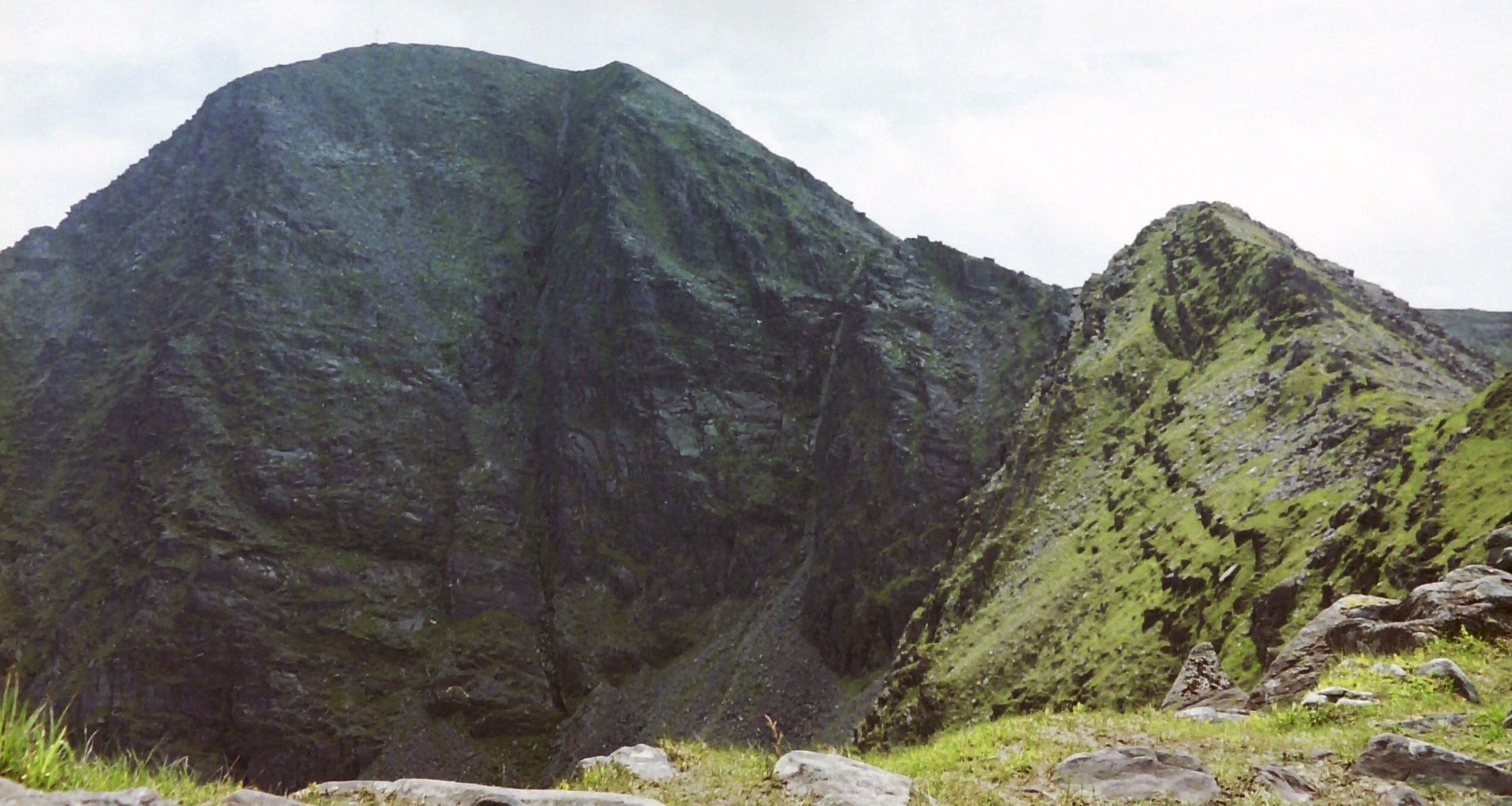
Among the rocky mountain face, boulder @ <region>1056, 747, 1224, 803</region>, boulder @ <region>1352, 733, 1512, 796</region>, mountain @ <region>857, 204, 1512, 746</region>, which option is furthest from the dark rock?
the rocky mountain face

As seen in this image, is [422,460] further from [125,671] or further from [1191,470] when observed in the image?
[1191,470]

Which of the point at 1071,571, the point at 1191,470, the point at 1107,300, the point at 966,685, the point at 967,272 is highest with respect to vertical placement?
the point at 967,272

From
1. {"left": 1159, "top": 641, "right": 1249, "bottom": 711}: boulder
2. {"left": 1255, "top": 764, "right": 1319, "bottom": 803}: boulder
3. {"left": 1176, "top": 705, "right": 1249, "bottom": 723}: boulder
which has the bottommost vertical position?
{"left": 1159, "top": 641, "right": 1249, "bottom": 711}: boulder

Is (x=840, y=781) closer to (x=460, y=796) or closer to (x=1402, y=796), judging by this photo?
(x=460, y=796)

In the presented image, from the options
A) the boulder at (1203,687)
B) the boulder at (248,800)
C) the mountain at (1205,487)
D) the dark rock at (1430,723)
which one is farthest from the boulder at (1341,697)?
the boulder at (248,800)

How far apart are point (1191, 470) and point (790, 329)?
377 feet

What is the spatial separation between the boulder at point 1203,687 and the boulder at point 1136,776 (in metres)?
10.2

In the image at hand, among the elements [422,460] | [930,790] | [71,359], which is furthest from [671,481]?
[930,790]

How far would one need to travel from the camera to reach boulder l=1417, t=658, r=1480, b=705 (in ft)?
57.1

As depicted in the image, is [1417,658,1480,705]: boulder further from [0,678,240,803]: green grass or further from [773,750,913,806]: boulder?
[0,678,240,803]: green grass

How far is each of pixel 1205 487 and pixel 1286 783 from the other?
143 feet

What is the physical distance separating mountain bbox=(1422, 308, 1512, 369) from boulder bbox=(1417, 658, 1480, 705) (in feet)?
404

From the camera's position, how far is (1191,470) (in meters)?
57.4

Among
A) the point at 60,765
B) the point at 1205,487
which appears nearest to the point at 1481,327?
the point at 1205,487
